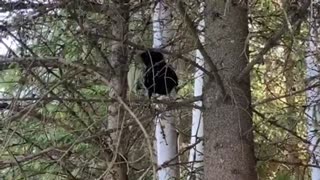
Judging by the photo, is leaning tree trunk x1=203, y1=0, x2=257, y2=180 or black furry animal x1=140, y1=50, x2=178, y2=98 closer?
leaning tree trunk x1=203, y1=0, x2=257, y2=180

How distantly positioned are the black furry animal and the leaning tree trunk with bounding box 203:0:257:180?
0.54 ft

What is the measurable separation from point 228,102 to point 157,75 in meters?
0.33

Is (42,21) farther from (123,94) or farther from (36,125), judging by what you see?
(36,125)

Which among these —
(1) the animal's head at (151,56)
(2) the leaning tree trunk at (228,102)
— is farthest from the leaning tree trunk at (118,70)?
(2) the leaning tree trunk at (228,102)

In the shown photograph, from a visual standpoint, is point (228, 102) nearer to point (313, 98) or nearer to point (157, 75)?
point (157, 75)

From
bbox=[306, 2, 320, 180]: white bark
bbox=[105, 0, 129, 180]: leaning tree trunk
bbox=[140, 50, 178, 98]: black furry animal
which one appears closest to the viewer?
bbox=[306, 2, 320, 180]: white bark

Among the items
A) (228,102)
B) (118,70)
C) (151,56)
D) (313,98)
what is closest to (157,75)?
(151,56)

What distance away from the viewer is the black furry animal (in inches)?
99.6

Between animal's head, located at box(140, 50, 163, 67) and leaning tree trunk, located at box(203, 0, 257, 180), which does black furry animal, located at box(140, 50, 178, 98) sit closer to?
animal's head, located at box(140, 50, 163, 67)

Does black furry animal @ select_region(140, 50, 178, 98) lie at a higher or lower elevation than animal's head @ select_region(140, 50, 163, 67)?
lower

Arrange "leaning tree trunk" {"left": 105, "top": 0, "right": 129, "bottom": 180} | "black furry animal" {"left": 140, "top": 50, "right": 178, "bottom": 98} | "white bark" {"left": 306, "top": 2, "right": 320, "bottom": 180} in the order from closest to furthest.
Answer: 1. "white bark" {"left": 306, "top": 2, "right": 320, "bottom": 180}
2. "black furry animal" {"left": 140, "top": 50, "right": 178, "bottom": 98}
3. "leaning tree trunk" {"left": 105, "top": 0, "right": 129, "bottom": 180}

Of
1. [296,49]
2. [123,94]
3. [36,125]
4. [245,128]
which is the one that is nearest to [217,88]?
[245,128]

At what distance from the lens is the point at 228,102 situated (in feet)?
8.13

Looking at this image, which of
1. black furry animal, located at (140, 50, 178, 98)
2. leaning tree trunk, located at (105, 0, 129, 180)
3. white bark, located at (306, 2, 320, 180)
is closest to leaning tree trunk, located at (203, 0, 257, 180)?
black furry animal, located at (140, 50, 178, 98)
